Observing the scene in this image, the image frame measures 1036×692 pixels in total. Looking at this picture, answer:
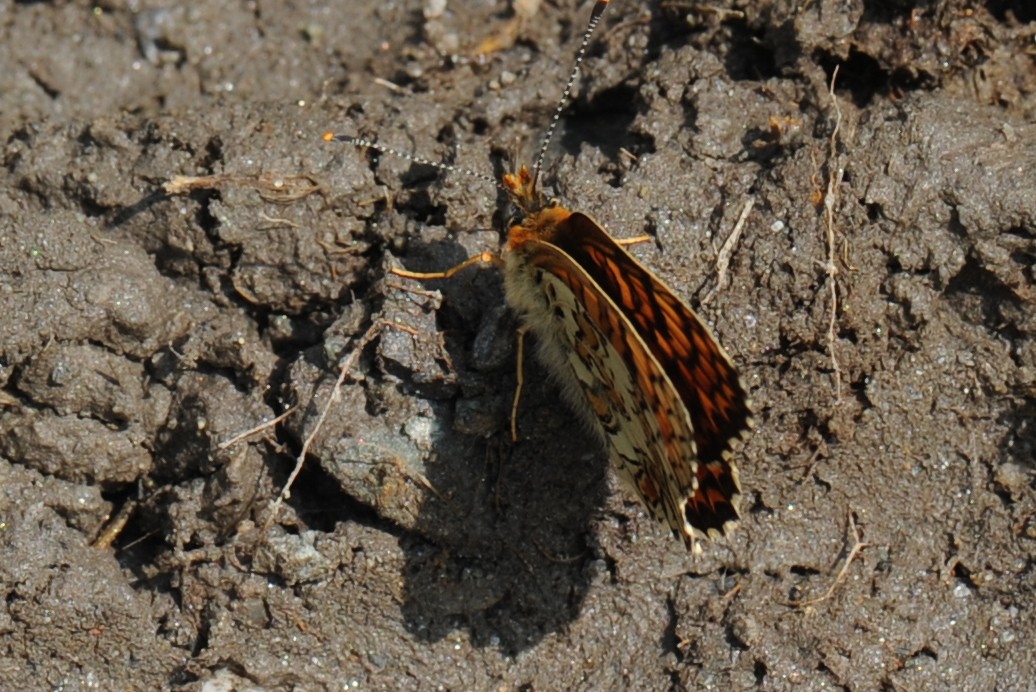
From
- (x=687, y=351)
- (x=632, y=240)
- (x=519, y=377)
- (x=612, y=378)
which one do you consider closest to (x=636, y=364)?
(x=687, y=351)

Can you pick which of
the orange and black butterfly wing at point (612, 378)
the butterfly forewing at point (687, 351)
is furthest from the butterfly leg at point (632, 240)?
the butterfly forewing at point (687, 351)

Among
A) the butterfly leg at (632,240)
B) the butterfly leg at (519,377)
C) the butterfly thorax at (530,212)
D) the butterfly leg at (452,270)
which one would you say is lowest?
the butterfly leg at (519,377)

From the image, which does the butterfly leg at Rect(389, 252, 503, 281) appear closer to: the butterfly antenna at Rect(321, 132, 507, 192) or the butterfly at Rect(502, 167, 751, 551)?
the butterfly at Rect(502, 167, 751, 551)

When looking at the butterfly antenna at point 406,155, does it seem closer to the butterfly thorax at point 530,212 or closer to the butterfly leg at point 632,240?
the butterfly thorax at point 530,212

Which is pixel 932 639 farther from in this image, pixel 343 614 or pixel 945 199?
pixel 343 614

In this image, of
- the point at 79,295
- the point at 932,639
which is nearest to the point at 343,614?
the point at 79,295
